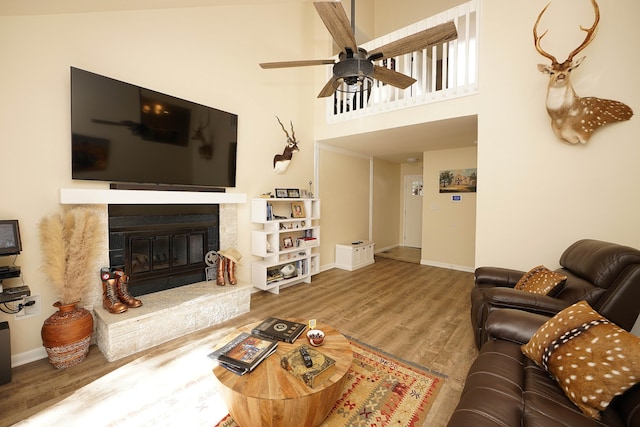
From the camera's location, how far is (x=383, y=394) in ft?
5.92

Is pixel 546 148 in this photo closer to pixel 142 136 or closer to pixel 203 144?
pixel 203 144

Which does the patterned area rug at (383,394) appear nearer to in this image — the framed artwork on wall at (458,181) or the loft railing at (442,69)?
the loft railing at (442,69)

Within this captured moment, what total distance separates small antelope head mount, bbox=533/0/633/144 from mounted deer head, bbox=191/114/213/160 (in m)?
3.55

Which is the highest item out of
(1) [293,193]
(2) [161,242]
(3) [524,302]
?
(1) [293,193]

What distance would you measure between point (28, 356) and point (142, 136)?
209cm

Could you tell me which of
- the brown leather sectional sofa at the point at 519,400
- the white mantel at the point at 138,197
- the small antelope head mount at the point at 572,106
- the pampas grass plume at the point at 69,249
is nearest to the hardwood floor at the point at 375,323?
the brown leather sectional sofa at the point at 519,400

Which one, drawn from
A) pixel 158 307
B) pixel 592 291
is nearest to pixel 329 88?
pixel 592 291

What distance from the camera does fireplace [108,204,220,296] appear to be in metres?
2.65

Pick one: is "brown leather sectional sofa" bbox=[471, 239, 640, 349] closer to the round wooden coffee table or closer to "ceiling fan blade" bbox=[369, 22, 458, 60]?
the round wooden coffee table

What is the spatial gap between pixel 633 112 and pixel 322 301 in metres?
3.59

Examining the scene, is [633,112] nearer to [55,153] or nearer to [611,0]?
[611,0]

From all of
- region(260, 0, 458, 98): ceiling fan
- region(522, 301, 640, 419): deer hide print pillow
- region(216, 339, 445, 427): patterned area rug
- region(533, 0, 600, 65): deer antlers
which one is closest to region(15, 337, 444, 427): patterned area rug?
region(216, 339, 445, 427): patterned area rug

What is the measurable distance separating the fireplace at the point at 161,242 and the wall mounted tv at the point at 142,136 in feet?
1.12

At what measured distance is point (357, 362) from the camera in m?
2.15
